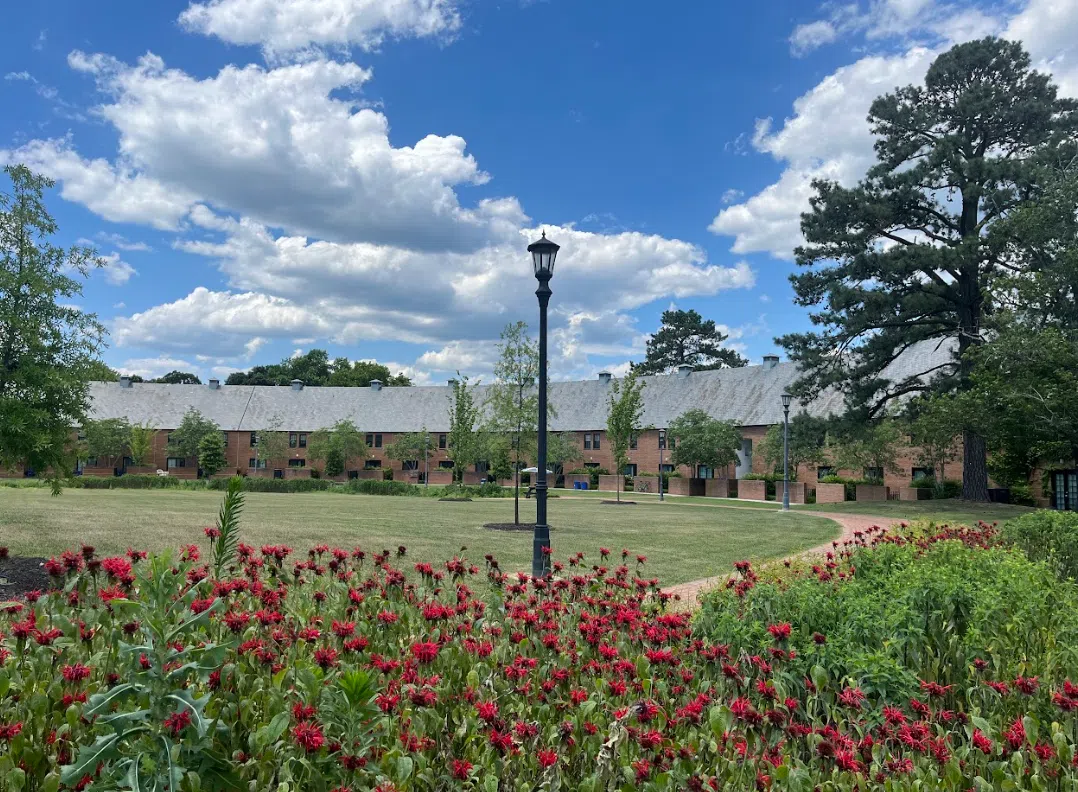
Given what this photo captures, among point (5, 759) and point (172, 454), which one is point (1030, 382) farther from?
point (172, 454)

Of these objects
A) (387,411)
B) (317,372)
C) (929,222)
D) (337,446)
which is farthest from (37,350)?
(317,372)

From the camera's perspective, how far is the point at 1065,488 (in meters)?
30.9

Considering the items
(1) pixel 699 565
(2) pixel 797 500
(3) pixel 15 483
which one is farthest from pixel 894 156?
(3) pixel 15 483

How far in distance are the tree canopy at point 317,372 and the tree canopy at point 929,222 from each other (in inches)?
2736

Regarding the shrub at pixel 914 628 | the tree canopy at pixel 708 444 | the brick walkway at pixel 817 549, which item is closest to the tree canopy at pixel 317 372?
the tree canopy at pixel 708 444

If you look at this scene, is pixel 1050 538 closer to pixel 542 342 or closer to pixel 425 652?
pixel 542 342

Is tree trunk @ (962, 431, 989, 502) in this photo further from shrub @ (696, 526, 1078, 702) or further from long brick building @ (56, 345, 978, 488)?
shrub @ (696, 526, 1078, 702)

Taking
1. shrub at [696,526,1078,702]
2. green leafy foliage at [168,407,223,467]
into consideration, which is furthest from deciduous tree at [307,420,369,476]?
shrub at [696,526,1078,702]

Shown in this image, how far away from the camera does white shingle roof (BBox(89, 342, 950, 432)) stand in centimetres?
6181

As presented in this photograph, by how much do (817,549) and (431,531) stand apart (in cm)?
948

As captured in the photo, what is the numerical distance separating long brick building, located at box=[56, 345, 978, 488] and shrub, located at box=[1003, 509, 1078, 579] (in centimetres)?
4410

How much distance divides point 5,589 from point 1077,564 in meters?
14.5

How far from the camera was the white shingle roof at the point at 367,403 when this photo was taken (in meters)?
61.8

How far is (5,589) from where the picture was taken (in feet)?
31.0
